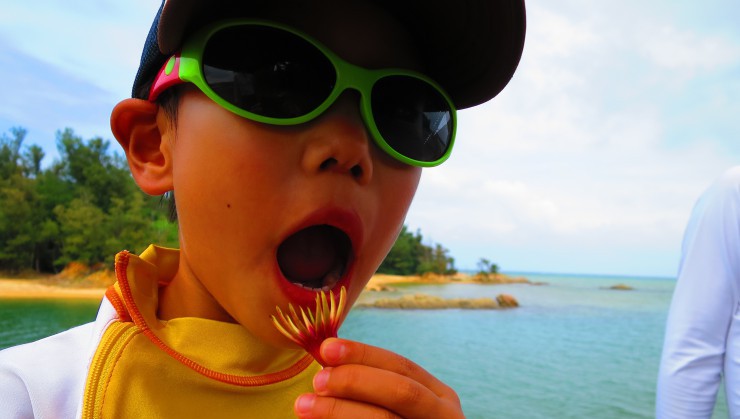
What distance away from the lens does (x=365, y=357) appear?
640mm

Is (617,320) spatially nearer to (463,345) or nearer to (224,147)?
(463,345)

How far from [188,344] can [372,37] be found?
679 mm

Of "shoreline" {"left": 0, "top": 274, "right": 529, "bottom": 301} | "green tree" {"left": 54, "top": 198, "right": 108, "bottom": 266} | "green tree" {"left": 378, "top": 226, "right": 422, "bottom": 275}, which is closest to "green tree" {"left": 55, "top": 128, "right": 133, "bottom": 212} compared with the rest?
"green tree" {"left": 54, "top": 198, "right": 108, "bottom": 266}

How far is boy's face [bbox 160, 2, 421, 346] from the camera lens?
75 cm

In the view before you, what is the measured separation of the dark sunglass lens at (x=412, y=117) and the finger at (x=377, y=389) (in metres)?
0.40

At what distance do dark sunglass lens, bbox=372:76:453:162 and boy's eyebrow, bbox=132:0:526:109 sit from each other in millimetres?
148

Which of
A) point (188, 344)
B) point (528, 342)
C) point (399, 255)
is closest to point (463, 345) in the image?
point (528, 342)

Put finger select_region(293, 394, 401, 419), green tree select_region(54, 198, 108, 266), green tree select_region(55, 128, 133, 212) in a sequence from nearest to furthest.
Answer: finger select_region(293, 394, 401, 419) → green tree select_region(54, 198, 108, 266) → green tree select_region(55, 128, 133, 212)

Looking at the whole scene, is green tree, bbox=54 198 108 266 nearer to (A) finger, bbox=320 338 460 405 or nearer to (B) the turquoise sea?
(B) the turquoise sea

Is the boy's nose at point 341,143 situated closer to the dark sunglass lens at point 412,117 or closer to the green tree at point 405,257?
the dark sunglass lens at point 412,117

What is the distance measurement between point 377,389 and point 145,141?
69 cm

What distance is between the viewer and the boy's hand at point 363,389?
60 cm

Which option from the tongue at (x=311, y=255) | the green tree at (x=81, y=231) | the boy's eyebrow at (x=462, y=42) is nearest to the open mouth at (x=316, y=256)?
the tongue at (x=311, y=255)

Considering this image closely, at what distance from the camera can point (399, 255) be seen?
149 feet
